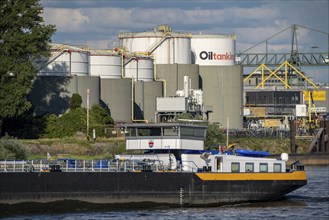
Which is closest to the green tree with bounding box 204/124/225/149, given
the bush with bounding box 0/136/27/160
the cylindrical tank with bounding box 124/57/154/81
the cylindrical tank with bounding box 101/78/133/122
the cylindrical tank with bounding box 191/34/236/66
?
the cylindrical tank with bounding box 101/78/133/122

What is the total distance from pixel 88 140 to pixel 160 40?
42322 mm

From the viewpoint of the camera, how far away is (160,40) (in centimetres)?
16650

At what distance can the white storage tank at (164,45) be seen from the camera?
166m

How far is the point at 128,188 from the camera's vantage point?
74.8 metres

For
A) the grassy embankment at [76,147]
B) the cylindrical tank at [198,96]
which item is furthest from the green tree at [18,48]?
the cylindrical tank at [198,96]

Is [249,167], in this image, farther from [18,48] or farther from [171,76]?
[171,76]

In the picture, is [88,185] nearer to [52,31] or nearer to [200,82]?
[52,31]

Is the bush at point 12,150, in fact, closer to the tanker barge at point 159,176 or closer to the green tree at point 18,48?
the tanker barge at point 159,176

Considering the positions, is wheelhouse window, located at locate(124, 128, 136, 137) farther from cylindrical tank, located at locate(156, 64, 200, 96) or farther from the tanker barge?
cylindrical tank, located at locate(156, 64, 200, 96)

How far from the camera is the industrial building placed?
140375 millimetres

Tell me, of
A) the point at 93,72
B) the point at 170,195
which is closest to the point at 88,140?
the point at 93,72

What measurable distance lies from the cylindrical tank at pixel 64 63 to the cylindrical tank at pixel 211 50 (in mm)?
34574

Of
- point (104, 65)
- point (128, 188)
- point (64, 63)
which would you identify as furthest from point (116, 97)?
point (128, 188)

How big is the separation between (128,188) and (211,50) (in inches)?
4006
